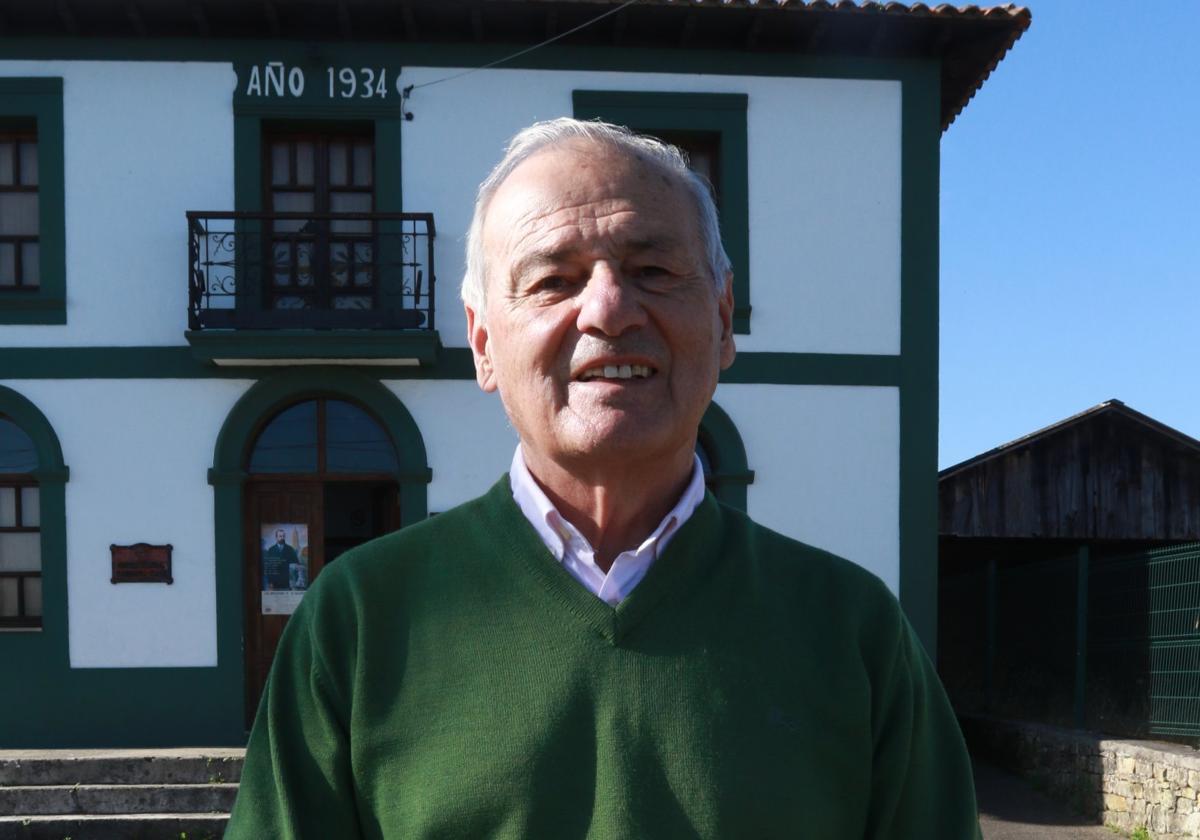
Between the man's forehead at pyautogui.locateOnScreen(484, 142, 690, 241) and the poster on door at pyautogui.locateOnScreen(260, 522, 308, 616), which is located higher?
the man's forehead at pyautogui.locateOnScreen(484, 142, 690, 241)

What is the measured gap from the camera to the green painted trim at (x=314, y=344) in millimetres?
8664

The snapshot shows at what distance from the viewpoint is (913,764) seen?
1.53m

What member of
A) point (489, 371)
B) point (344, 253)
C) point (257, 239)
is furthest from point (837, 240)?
point (489, 371)

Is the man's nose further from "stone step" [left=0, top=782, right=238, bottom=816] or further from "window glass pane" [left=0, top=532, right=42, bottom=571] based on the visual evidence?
"window glass pane" [left=0, top=532, right=42, bottom=571]

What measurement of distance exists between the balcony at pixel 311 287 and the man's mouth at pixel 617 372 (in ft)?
23.7

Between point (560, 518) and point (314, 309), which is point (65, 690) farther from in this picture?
point (560, 518)

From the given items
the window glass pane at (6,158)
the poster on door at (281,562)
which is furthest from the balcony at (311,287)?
the window glass pane at (6,158)

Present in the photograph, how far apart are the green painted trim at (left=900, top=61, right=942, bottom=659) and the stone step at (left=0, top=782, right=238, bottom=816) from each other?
18.6ft

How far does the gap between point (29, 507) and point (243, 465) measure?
185 cm

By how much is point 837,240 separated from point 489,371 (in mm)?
7982

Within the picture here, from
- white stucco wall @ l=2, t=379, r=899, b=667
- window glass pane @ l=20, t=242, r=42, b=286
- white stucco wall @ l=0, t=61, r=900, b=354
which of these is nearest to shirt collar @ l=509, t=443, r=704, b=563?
white stucco wall @ l=2, t=379, r=899, b=667

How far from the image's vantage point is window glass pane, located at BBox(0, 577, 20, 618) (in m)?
9.08

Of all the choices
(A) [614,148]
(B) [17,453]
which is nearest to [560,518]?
(A) [614,148]

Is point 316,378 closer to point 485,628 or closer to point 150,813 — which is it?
point 150,813
